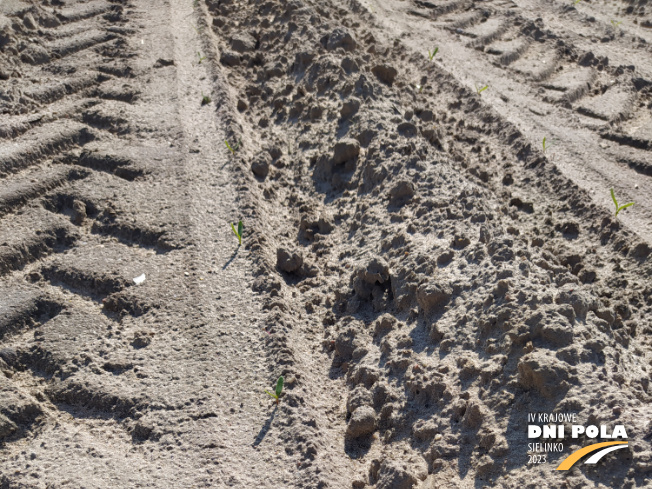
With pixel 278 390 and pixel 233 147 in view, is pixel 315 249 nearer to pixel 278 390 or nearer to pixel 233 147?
pixel 233 147

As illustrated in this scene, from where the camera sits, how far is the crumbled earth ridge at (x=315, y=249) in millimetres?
2398

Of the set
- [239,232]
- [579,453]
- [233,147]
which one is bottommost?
[579,453]

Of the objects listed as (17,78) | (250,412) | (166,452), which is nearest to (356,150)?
(250,412)

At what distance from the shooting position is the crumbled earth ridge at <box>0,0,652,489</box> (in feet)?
7.87

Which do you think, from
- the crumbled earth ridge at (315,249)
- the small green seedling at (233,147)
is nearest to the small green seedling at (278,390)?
the crumbled earth ridge at (315,249)

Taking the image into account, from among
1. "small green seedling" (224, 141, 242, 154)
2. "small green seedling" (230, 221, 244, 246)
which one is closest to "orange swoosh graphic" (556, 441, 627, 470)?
"small green seedling" (230, 221, 244, 246)

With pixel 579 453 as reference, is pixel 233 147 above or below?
above

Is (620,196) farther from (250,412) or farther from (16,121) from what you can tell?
(16,121)

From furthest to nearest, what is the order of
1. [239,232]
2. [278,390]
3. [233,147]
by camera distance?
[233,147] → [239,232] → [278,390]

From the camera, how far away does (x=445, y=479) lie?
229cm

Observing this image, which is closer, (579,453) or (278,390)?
(579,453)

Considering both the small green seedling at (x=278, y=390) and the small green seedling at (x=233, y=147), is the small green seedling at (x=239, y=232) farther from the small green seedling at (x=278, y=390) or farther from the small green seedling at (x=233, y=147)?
the small green seedling at (x=278, y=390)

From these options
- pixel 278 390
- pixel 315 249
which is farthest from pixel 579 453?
pixel 315 249

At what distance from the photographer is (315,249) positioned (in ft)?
11.9
